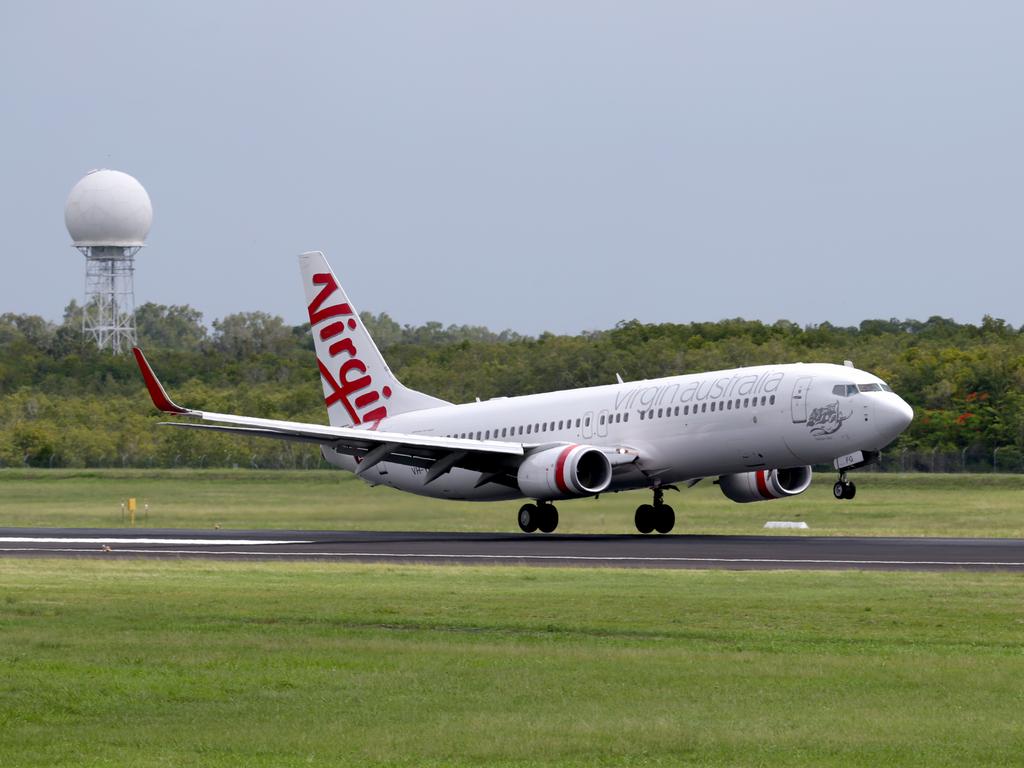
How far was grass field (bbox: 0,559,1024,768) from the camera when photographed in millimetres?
13195

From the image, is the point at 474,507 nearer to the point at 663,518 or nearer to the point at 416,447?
the point at 416,447

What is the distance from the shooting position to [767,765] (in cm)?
1240

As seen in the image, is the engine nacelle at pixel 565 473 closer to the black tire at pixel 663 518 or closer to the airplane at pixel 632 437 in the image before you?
the airplane at pixel 632 437

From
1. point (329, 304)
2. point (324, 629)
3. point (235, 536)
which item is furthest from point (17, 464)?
point (324, 629)

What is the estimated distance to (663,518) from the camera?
44406 millimetres

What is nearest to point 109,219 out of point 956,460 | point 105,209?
point 105,209

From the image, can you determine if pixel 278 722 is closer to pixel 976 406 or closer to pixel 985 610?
pixel 985 610

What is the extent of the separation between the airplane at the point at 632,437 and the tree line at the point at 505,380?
3016cm

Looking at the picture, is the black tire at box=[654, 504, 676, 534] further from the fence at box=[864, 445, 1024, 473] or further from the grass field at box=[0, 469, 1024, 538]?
the fence at box=[864, 445, 1024, 473]

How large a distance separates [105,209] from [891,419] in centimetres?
10814

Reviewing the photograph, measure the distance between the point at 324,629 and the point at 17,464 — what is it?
74082mm

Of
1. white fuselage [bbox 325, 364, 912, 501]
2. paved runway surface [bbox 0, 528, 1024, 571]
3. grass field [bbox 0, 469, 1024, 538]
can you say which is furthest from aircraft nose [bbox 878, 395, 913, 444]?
grass field [bbox 0, 469, 1024, 538]

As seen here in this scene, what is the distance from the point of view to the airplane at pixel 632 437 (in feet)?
132

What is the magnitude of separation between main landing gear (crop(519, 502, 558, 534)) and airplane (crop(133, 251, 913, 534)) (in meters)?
0.04
